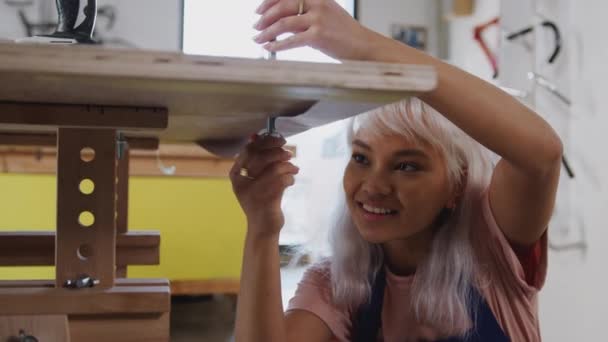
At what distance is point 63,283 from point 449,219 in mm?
576

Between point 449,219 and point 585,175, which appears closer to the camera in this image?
point 449,219

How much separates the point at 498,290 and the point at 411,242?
0.50 ft

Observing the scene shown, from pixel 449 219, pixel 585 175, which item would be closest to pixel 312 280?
pixel 449 219

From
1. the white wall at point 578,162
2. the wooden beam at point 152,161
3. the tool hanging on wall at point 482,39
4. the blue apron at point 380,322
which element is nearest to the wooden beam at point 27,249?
the blue apron at point 380,322

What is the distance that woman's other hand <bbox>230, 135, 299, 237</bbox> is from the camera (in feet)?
2.68

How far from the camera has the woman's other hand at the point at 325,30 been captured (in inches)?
23.4

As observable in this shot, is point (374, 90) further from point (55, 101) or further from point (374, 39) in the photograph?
point (55, 101)

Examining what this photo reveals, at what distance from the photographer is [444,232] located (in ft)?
3.24

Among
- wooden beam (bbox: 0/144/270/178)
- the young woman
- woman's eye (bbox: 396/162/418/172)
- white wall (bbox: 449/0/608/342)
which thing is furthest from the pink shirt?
wooden beam (bbox: 0/144/270/178)

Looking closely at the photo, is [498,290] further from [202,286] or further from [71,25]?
[202,286]

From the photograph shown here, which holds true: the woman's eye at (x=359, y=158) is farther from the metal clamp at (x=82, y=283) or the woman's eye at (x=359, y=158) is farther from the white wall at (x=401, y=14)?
the white wall at (x=401, y=14)

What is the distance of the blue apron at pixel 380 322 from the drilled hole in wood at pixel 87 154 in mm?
502

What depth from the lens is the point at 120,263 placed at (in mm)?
1501

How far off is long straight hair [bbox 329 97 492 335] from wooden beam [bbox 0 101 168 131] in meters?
0.40
